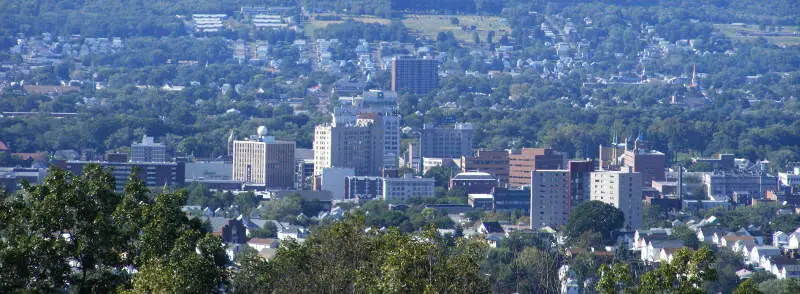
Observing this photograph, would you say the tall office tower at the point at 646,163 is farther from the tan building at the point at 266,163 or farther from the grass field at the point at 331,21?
the grass field at the point at 331,21

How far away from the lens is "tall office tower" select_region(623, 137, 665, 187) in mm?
93125

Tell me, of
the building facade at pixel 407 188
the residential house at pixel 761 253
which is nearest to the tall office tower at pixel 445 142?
the building facade at pixel 407 188

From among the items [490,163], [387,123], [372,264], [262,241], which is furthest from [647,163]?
[372,264]

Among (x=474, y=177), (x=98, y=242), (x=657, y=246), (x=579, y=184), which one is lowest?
(x=474, y=177)

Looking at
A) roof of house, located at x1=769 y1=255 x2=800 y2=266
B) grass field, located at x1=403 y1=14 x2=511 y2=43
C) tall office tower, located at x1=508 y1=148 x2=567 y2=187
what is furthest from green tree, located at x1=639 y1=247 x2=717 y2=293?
grass field, located at x1=403 y1=14 x2=511 y2=43

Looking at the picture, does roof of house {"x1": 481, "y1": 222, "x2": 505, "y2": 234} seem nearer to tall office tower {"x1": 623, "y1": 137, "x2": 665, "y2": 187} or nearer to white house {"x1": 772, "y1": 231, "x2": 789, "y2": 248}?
white house {"x1": 772, "y1": 231, "x2": 789, "y2": 248}

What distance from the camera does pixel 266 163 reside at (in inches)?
3556

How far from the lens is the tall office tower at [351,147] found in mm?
92562

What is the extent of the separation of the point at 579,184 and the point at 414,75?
233 ft

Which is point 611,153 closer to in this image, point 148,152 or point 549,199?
point 148,152

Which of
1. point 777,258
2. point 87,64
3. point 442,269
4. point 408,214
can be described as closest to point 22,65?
point 87,64

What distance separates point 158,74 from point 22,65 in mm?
8604

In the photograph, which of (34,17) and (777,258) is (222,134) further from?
(34,17)

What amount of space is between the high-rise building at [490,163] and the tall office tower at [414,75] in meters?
48.5
